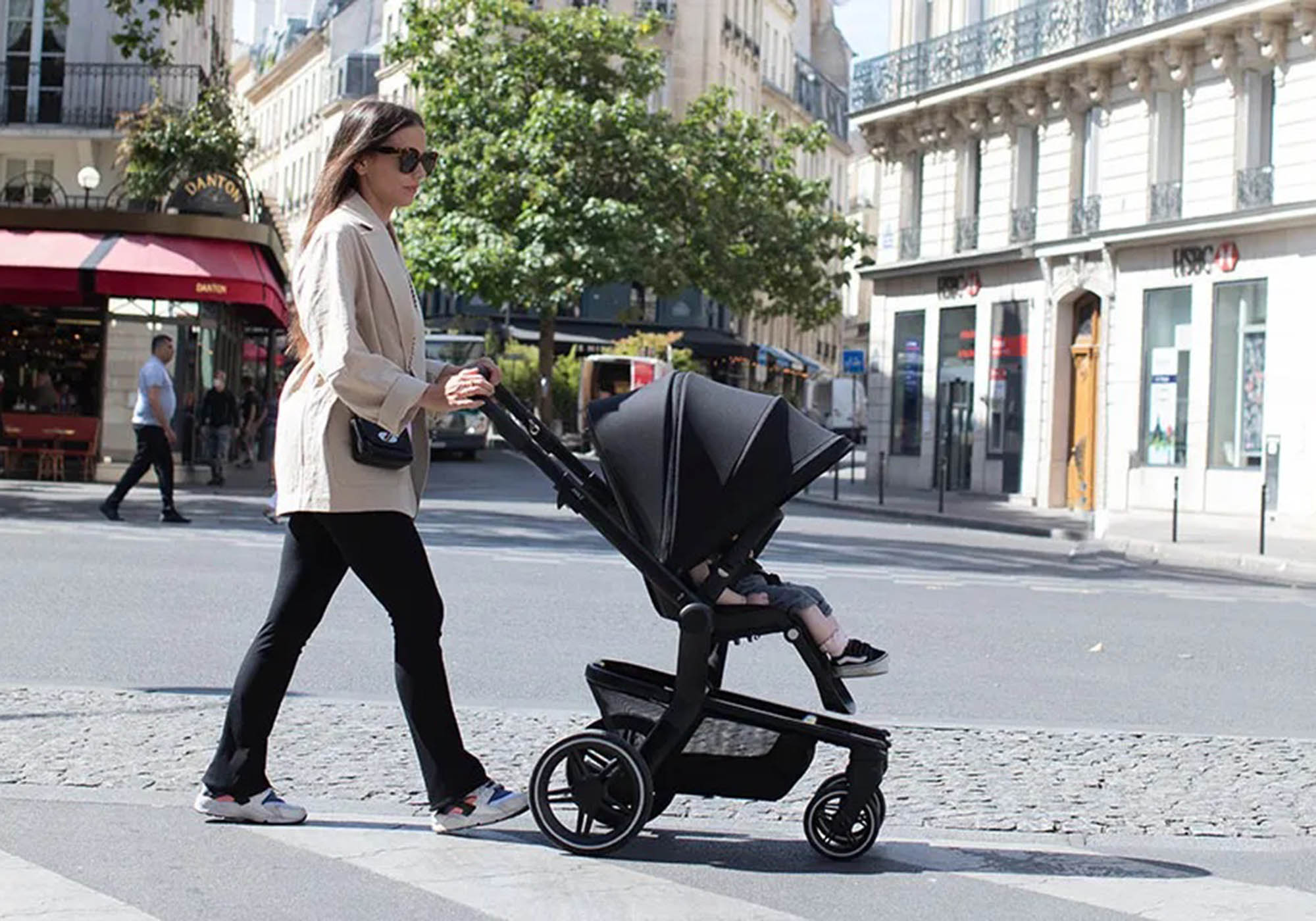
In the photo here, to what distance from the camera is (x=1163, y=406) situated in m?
37.2

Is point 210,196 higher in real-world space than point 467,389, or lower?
higher

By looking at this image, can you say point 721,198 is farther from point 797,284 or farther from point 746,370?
point 746,370

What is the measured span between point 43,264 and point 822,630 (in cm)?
2694

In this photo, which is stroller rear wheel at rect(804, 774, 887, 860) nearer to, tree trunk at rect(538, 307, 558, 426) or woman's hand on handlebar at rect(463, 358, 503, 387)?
woman's hand on handlebar at rect(463, 358, 503, 387)

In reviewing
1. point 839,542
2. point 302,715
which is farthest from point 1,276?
point 302,715

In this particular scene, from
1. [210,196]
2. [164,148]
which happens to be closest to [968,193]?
[210,196]

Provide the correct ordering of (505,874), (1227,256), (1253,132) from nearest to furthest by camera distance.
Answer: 1. (505,874)
2. (1253,132)
3. (1227,256)

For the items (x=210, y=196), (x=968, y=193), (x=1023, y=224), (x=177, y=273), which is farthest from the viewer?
(x=968, y=193)

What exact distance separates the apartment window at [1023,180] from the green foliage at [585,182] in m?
11.1

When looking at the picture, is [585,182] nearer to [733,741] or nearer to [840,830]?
[733,741]

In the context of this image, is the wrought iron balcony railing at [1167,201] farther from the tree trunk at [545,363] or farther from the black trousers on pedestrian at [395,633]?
the black trousers on pedestrian at [395,633]

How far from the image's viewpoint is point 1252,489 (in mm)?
34406

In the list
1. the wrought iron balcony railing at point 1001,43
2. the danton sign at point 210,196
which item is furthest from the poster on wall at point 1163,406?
the danton sign at point 210,196

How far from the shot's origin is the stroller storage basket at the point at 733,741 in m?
6.13
